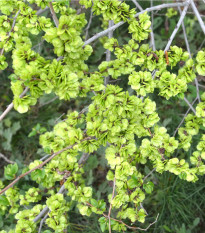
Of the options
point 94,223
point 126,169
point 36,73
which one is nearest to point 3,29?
point 36,73

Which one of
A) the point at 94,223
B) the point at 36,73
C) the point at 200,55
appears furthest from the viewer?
the point at 94,223

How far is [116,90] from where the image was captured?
1425mm

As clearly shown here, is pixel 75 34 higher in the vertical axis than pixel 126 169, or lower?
higher

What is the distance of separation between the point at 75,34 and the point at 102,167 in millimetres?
2114

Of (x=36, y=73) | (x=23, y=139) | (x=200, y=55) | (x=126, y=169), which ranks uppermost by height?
(x=36, y=73)

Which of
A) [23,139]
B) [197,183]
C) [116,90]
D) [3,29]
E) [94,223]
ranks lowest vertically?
[197,183]

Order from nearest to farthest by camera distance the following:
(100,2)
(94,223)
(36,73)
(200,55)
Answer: (36,73) → (100,2) → (200,55) → (94,223)

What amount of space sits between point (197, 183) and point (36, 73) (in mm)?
2081

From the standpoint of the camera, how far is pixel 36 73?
1.25 m

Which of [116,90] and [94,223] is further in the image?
[94,223]

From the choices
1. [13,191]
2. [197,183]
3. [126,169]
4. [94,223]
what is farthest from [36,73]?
[197,183]

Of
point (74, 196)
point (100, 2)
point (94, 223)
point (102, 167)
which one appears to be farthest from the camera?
point (102, 167)

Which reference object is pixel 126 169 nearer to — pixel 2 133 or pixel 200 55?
pixel 200 55

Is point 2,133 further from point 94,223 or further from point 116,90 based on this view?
point 116,90
